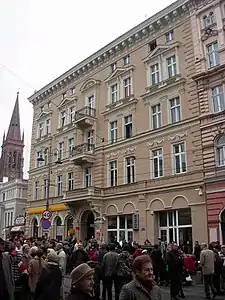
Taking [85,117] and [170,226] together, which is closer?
[170,226]

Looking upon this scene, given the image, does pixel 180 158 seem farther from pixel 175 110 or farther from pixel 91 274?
pixel 91 274

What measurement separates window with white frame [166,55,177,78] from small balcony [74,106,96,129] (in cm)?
886

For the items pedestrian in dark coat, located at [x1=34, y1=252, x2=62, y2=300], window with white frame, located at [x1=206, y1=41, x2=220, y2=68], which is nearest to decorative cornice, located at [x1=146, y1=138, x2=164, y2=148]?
window with white frame, located at [x1=206, y1=41, x2=220, y2=68]

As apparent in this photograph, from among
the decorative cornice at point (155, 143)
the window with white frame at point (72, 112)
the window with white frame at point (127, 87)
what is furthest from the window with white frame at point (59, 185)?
the decorative cornice at point (155, 143)

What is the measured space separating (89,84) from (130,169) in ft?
35.3

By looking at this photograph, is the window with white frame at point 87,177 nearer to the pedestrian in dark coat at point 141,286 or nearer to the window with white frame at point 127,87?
the window with white frame at point 127,87

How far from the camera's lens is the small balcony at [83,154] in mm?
30719

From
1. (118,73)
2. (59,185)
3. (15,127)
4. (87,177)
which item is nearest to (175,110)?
(118,73)

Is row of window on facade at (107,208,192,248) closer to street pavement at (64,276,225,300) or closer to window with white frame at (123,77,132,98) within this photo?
street pavement at (64,276,225,300)

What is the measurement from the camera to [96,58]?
33281 mm

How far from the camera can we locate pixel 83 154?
30.6 m

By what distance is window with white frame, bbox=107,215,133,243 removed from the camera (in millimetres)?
26933

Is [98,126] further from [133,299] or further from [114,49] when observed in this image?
[133,299]

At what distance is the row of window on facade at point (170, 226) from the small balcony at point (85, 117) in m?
9.45
